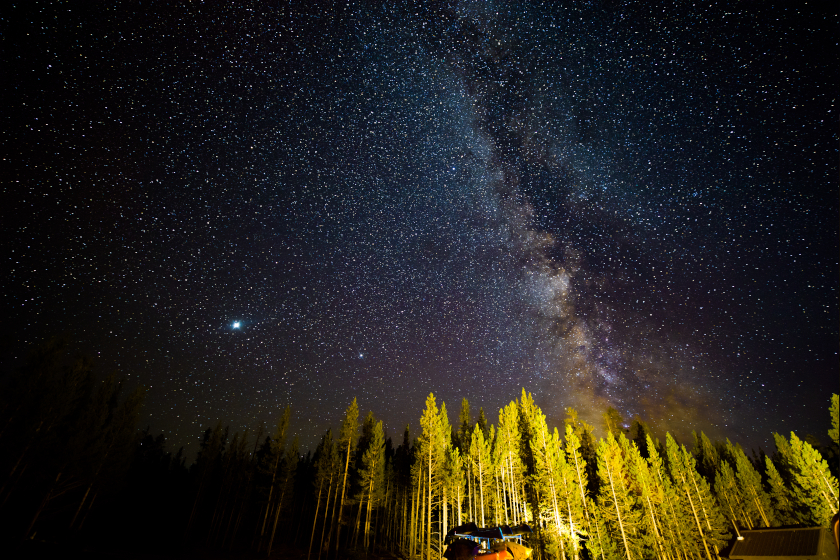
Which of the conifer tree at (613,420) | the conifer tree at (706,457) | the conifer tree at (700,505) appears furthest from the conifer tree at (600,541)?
the conifer tree at (706,457)

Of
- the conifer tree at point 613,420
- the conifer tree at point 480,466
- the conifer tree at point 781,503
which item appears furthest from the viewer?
the conifer tree at point 613,420

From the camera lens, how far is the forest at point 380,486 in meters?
22.8

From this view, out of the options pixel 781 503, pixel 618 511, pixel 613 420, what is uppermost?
pixel 613 420

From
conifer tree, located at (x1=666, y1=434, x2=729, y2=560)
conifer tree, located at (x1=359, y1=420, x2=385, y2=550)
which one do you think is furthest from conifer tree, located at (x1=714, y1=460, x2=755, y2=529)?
conifer tree, located at (x1=359, y1=420, x2=385, y2=550)

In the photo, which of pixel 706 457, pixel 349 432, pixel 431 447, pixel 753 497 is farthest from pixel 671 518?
pixel 349 432

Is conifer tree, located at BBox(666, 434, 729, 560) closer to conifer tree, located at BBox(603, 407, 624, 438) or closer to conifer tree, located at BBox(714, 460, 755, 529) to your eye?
conifer tree, located at BBox(714, 460, 755, 529)

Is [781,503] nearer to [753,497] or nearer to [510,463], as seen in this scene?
[753,497]

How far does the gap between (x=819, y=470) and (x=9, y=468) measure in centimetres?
6627

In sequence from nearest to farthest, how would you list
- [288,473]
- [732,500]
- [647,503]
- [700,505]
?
[647,503] → [700,505] → [288,473] → [732,500]

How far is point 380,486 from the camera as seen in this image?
34.8 m

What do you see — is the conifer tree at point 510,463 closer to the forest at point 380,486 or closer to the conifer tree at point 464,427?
the forest at point 380,486

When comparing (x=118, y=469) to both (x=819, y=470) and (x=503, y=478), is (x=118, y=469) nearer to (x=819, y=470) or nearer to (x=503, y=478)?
(x=503, y=478)

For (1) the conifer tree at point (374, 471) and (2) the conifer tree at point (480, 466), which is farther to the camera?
(1) the conifer tree at point (374, 471)

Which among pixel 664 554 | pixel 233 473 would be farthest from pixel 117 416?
pixel 664 554
